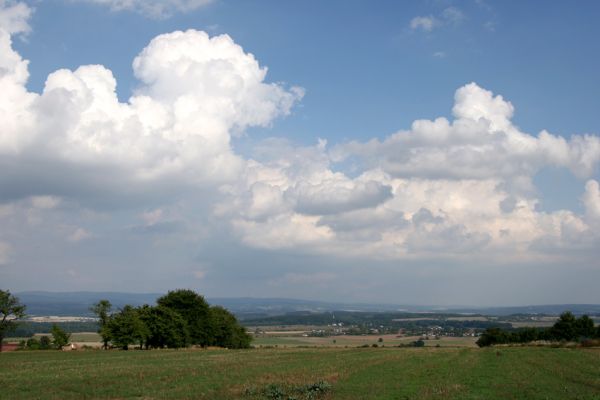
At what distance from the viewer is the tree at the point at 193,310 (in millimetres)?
111938

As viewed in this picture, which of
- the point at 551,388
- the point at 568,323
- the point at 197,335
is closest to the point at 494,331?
the point at 568,323

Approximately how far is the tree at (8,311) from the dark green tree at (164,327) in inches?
→ 829

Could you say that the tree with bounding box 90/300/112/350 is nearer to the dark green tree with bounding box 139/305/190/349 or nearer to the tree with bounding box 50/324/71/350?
the dark green tree with bounding box 139/305/190/349

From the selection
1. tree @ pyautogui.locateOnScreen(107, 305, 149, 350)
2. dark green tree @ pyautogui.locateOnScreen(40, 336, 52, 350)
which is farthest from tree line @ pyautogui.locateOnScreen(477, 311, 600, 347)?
dark green tree @ pyautogui.locateOnScreen(40, 336, 52, 350)

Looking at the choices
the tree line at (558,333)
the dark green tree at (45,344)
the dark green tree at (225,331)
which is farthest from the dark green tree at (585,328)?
the dark green tree at (45,344)

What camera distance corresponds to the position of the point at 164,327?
102500 millimetres

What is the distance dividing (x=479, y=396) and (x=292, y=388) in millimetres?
10694

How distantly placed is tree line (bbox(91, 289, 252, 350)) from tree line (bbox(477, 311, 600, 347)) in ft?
194

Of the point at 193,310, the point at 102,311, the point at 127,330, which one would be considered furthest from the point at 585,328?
the point at 102,311

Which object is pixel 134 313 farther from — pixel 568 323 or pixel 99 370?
pixel 568 323

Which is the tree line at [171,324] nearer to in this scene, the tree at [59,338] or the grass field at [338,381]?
the tree at [59,338]

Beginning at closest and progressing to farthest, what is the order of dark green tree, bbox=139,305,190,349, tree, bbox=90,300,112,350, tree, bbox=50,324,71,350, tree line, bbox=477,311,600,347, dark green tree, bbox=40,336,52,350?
dark green tree, bbox=139,305,190,349, tree, bbox=90,300,112,350, tree, bbox=50,324,71,350, dark green tree, bbox=40,336,52,350, tree line, bbox=477,311,600,347

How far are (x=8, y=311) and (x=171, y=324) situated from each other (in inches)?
1134

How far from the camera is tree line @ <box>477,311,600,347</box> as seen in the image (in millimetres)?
126562
